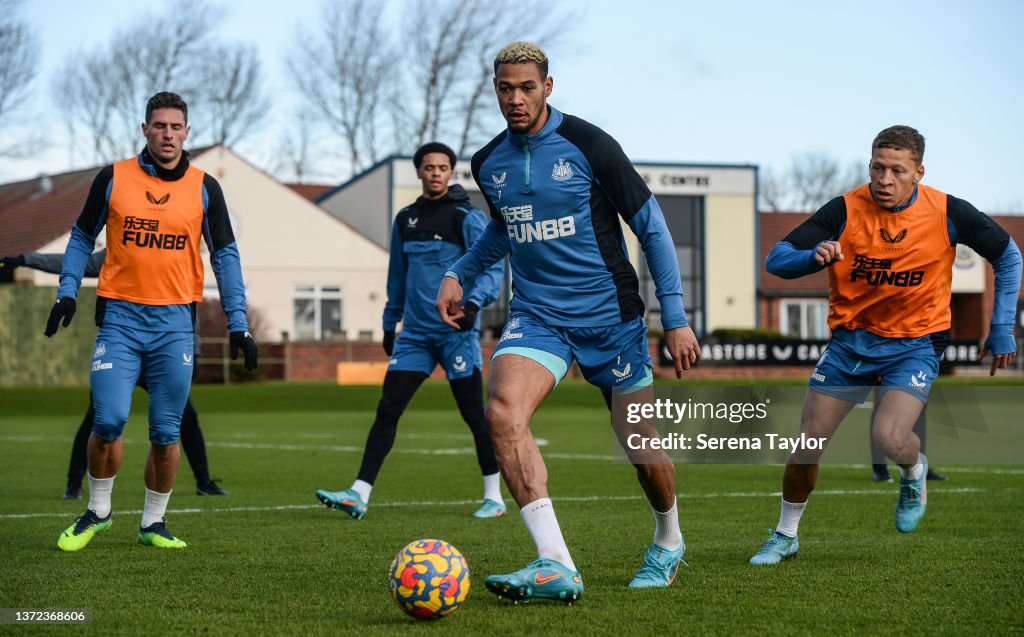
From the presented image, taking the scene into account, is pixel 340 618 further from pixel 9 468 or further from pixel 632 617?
pixel 9 468

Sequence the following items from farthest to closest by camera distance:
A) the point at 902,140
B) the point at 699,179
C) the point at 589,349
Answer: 1. the point at 699,179
2. the point at 902,140
3. the point at 589,349

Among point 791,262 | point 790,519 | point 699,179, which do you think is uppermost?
point 699,179

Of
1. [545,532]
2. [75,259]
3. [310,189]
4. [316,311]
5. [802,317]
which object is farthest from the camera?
[310,189]

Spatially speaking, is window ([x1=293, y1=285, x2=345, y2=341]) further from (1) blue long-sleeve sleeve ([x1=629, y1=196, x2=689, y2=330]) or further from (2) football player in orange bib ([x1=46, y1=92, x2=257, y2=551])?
(1) blue long-sleeve sleeve ([x1=629, y1=196, x2=689, y2=330])

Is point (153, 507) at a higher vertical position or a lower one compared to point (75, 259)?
lower

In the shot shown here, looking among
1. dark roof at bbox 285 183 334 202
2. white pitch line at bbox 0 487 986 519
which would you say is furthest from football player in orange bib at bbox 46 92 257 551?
dark roof at bbox 285 183 334 202

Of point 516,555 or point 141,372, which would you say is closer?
point 516,555

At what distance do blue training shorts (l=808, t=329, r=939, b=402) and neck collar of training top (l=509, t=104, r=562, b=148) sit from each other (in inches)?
79.4

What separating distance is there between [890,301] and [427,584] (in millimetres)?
3066

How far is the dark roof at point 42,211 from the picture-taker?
134 ft

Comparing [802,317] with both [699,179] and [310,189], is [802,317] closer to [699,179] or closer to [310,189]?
[699,179]

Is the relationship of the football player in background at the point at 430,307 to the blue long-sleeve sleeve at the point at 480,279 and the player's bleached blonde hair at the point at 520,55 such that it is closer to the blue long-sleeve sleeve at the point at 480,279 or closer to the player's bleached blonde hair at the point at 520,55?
the blue long-sleeve sleeve at the point at 480,279

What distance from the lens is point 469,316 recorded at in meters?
8.26

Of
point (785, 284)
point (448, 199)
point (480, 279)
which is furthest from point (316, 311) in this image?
point (480, 279)
